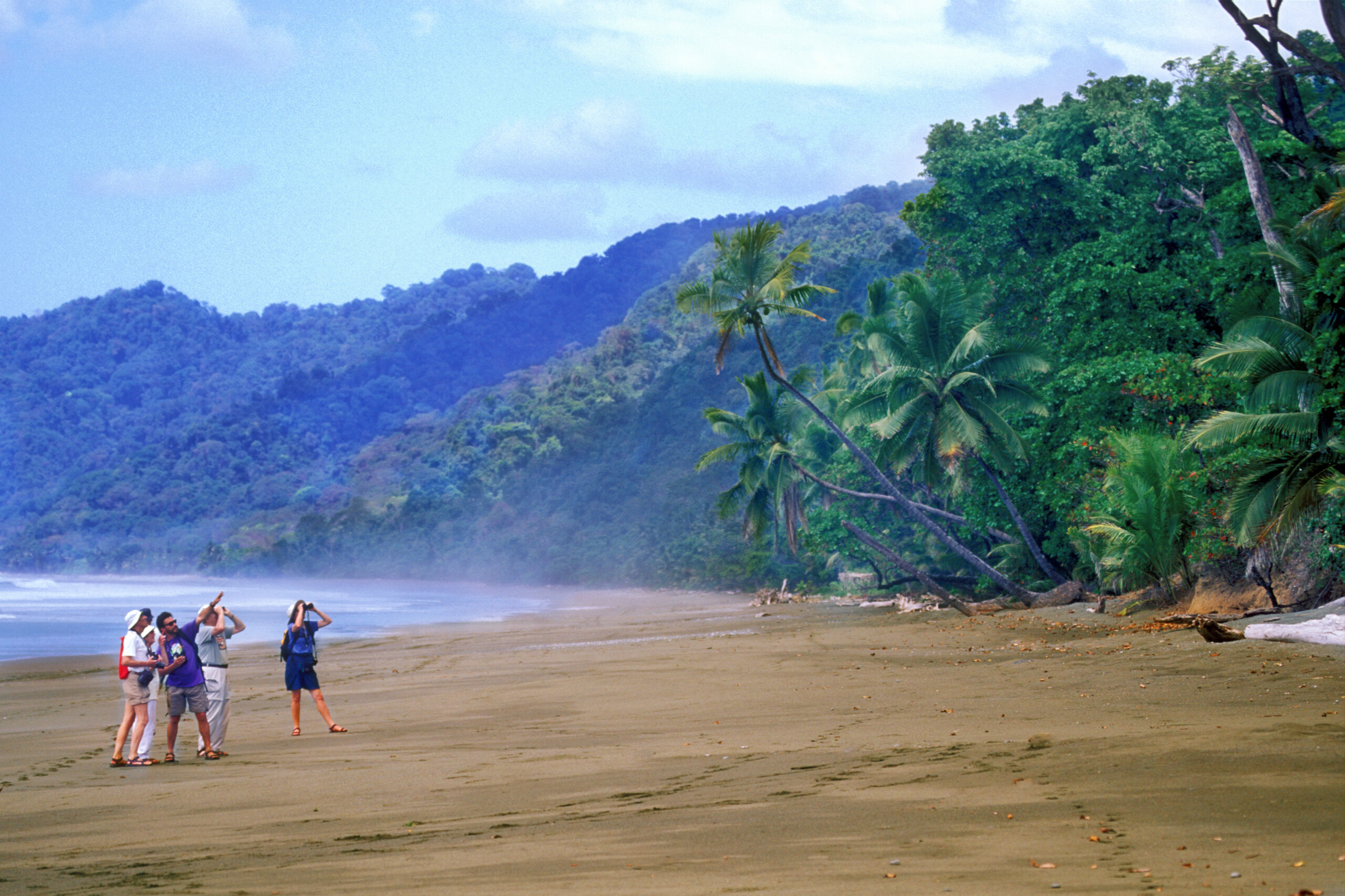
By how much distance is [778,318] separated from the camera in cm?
7556

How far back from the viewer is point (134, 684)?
1013 centimetres

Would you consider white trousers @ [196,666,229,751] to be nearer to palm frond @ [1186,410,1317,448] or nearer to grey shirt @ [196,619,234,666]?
grey shirt @ [196,619,234,666]

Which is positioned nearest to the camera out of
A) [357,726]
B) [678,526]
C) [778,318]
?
[357,726]

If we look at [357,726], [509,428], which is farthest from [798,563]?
[509,428]

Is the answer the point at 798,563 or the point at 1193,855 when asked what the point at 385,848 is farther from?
the point at 798,563

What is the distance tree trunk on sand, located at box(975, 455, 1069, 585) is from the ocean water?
16090 mm

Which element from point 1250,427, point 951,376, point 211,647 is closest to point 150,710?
point 211,647

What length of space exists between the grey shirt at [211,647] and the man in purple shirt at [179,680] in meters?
0.16

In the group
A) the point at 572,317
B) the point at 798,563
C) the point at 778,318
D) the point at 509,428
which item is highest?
the point at 572,317

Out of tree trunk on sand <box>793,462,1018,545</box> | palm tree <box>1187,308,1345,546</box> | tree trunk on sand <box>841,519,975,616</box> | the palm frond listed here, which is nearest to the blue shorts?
palm tree <box>1187,308,1345,546</box>

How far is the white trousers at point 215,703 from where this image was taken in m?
10.6

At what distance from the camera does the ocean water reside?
28266 mm

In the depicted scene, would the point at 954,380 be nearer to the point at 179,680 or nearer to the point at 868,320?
the point at 868,320

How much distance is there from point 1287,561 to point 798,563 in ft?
99.3
